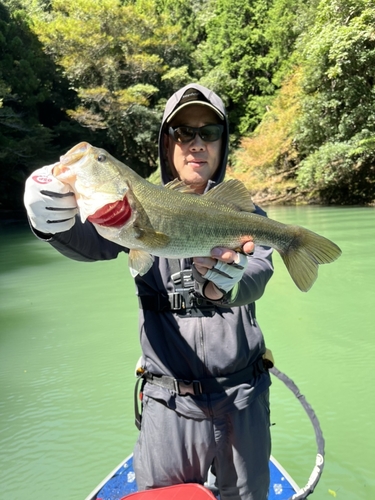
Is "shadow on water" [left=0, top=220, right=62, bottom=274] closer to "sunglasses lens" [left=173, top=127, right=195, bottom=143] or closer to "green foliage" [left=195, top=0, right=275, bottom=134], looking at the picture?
"sunglasses lens" [left=173, top=127, right=195, bottom=143]

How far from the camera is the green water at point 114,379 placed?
3438 mm

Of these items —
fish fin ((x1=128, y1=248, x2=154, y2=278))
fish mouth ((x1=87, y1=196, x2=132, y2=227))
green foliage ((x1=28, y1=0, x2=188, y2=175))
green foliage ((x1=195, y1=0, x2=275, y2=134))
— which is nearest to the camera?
fish mouth ((x1=87, y1=196, x2=132, y2=227))

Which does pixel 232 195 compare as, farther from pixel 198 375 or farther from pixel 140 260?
pixel 198 375

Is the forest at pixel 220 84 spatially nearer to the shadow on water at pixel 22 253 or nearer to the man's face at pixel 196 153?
the shadow on water at pixel 22 253

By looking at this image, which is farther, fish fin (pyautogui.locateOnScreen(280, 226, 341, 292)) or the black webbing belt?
fish fin (pyautogui.locateOnScreen(280, 226, 341, 292))

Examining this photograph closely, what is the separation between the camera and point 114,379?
4867 mm

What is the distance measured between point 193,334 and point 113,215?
704mm

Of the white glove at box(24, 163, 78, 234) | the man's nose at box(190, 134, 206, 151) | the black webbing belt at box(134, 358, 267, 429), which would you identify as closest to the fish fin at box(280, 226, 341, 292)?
the black webbing belt at box(134, 358, 267, 429)

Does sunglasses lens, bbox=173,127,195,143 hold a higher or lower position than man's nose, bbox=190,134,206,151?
higher

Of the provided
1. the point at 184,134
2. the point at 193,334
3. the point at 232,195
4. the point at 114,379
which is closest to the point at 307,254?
the point at 232,195

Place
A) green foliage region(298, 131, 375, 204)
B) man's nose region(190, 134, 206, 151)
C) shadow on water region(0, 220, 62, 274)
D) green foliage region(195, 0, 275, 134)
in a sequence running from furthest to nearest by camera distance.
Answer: green foliage region(195, 0, 275, 134) < green foliage region(298, 131, 375, 204) < shadow on water region(0, 220, 62, 274) < man's nose region(190, 134, 206, 151)

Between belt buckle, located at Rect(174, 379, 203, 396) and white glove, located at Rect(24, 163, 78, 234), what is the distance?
0.90 metres

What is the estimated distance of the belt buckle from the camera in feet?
6.74

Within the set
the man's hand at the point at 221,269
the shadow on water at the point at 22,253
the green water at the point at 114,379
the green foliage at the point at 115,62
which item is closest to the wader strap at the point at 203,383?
the man's hand at the point at 221,269
